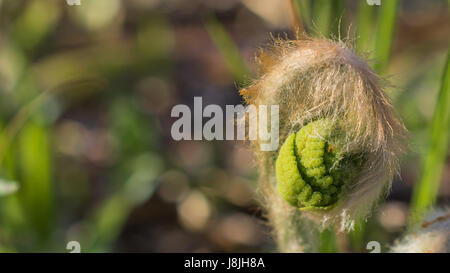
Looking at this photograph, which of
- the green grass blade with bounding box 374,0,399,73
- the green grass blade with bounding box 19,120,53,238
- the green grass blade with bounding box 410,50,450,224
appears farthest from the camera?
the green grass blade with bounding box 19,120,53,238

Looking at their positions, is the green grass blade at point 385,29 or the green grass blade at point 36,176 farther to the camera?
the green grass blade at point 36,176

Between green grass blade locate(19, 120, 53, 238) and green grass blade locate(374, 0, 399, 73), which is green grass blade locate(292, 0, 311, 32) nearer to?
green grass blade locate(374, 0, 399, 73)

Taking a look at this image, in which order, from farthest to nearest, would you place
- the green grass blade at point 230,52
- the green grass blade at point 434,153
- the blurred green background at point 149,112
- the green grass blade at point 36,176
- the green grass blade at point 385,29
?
the green grass blade at point 36,176 < the blurred green background at point 149,112 < the green grass blade at point 230,52 < the green grass blade at point 385,29 < the green grass blade at point 434,153

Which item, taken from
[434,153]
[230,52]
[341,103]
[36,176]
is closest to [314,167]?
[341,103]

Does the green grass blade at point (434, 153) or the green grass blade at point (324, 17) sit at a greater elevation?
the green grass blade at point (324, 17)

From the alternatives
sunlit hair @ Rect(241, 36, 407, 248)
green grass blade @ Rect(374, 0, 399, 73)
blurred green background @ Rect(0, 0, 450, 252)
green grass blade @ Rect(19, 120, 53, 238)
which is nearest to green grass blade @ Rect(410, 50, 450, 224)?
blurred green background @ Rect(0, 0, 450, 252)

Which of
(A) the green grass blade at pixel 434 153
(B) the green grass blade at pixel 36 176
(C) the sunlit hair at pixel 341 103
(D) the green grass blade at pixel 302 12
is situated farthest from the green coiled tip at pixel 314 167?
(B) the green grass blade at pixel 36 176

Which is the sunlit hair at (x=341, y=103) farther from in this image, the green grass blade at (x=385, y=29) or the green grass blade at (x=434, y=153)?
the green grass blade at (x=385, y=29)
